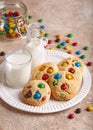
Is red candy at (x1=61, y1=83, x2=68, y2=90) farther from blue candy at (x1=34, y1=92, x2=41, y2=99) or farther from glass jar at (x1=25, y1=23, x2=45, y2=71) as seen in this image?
glass jar at (x1=25, y1=23, x2=45, y2=71)

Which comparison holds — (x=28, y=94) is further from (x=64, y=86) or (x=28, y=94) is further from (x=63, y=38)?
(x=63, y=38)

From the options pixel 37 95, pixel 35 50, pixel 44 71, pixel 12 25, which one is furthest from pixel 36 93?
pixel 12 25

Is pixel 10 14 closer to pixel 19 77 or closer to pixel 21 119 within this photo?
pixel 19 77

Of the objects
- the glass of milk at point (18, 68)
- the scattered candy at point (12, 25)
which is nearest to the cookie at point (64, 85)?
the glass of milk at point (18, 68)

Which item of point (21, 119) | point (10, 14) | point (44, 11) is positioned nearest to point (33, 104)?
point (21, 119)

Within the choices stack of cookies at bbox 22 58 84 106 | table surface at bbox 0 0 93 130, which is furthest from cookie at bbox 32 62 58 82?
table surface at bbox 0 0 93 130

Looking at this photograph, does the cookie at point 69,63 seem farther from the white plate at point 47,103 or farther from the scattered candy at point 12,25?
the scattered candy at point 12,25
